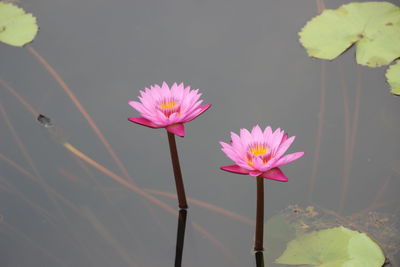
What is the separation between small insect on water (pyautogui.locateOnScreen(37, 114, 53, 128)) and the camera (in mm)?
2107

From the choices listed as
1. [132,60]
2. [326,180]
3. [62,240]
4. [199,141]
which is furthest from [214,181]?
[132,60]

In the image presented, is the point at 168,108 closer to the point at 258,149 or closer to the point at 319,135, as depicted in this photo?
the point at 258,149

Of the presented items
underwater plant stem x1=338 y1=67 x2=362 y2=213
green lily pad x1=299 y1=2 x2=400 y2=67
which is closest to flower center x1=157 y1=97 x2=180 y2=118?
underwater plant stem x1=338 y1=67 x2=362 y2=213

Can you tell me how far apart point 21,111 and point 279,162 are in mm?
1115

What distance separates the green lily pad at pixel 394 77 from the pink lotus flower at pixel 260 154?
723 millimetres

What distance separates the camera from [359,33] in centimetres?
228

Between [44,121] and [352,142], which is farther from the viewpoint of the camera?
[44,121]

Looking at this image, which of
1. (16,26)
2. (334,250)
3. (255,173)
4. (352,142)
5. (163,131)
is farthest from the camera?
(16,26)

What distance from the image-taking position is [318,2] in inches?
96.4

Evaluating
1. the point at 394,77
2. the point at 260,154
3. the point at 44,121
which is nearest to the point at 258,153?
the point at 260,154

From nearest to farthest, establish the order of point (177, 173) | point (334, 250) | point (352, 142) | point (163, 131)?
1. point (334, 250)
2. point (177, 173)
3. point (352, 142)
4. point (163, 131)

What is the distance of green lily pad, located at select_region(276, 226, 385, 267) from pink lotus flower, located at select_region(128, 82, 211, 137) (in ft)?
Answer: 1.50

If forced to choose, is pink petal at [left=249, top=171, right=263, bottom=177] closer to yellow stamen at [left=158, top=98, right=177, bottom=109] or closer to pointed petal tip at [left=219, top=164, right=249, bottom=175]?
pointed petal tip at [left=219, top=164, right=249, bottom=175]

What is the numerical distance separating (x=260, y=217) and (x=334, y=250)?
222 millimetres
